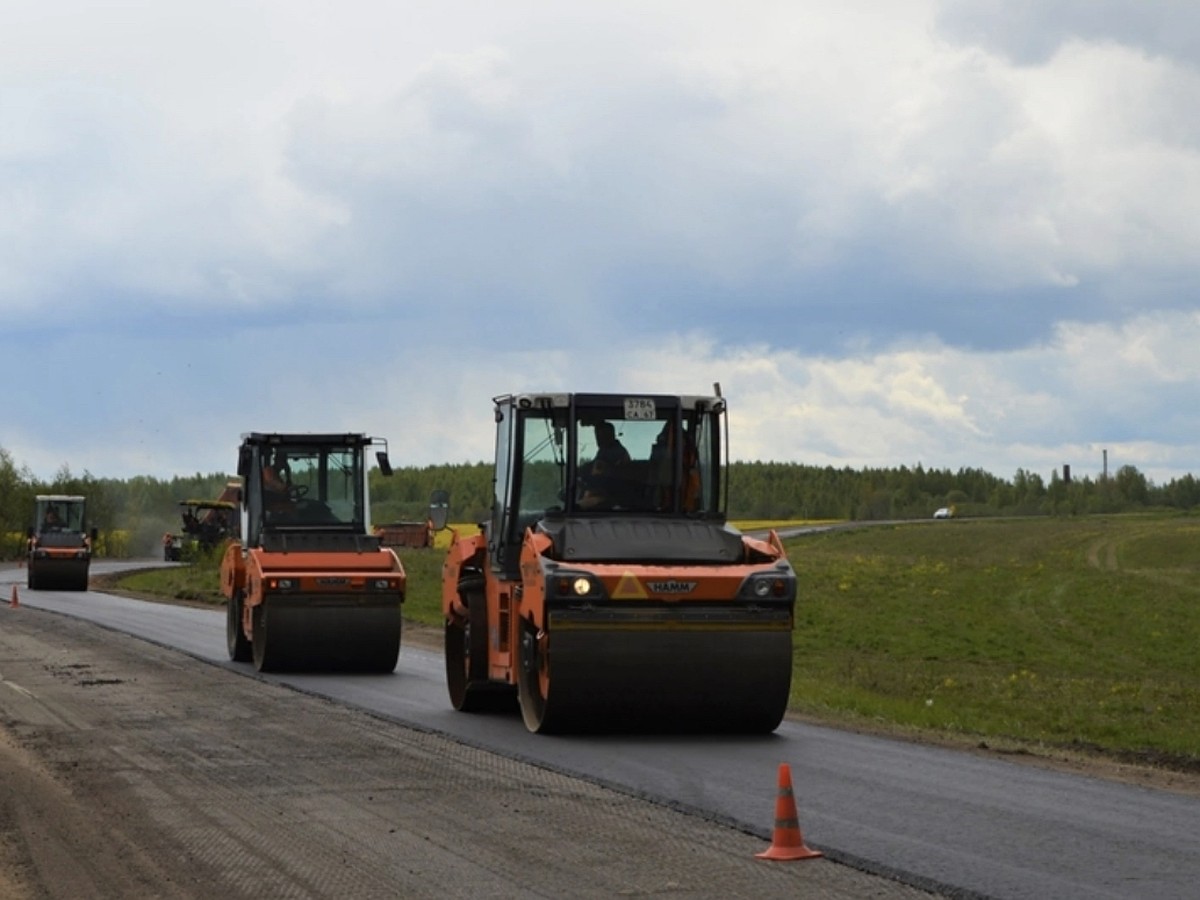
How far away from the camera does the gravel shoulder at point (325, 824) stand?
877 cm

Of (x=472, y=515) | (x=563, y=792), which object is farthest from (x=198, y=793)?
(x=472, y=515)

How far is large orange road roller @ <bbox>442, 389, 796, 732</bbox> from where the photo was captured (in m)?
14.0

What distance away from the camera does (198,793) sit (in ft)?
39.3

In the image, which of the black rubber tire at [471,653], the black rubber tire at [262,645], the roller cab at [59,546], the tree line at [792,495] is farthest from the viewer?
the tree line at [792,495]

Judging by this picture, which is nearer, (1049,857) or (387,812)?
(1049,857)

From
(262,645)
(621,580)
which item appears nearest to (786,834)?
(621,580)

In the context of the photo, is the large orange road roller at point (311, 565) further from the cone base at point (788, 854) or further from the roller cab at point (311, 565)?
the cone base at point (788, 854)

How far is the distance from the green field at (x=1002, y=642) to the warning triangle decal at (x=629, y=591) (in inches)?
137

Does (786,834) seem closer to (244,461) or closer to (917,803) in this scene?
(917,803)

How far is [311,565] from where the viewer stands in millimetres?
22141

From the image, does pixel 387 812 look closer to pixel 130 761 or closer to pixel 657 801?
pixel 657 801

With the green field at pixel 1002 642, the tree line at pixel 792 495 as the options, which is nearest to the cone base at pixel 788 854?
the green field at pixel 1002 642

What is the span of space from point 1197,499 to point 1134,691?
459 feet

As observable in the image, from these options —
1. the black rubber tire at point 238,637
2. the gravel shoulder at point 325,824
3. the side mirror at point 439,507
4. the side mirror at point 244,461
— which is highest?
the side mirror at point 244,461
